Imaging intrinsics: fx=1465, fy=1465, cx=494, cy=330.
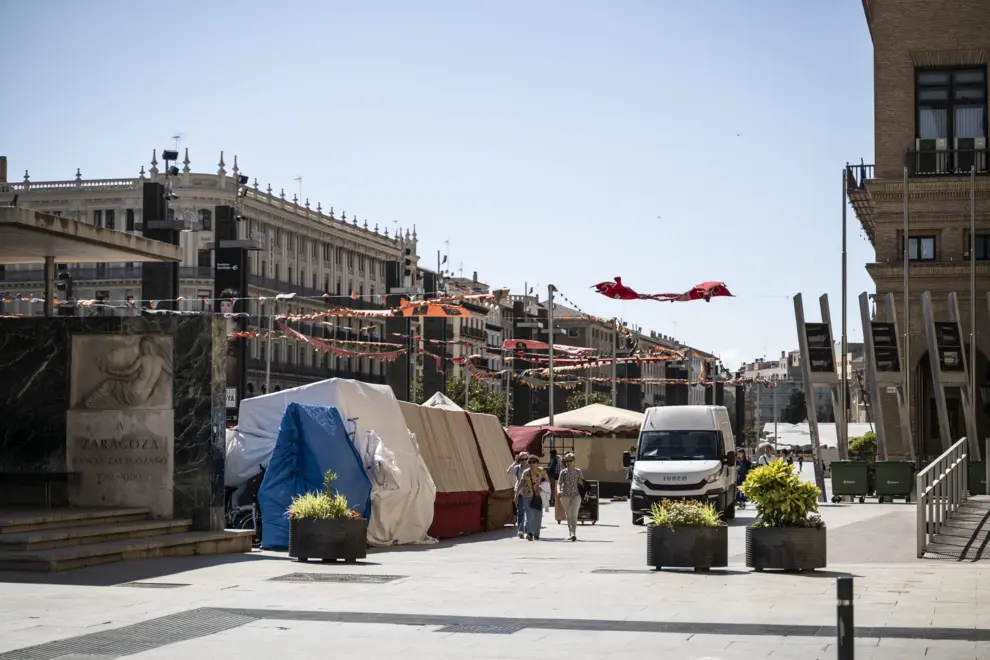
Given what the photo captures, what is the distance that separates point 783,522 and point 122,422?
945cm

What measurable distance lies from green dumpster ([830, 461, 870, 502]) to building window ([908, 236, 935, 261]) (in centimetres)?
799

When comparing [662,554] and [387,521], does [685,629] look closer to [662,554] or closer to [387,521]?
[662,554]

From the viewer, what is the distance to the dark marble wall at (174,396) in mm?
20766

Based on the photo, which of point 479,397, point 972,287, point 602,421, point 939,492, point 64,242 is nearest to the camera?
point 64,242

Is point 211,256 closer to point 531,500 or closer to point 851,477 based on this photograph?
point 851,477

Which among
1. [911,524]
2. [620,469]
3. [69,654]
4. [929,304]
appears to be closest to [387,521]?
[911,524]

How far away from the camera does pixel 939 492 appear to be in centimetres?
2289

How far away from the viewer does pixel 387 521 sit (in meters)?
24.1

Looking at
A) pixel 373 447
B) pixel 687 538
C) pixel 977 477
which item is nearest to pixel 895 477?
pixel 977 477

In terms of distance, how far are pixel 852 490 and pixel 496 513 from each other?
50.2 ft

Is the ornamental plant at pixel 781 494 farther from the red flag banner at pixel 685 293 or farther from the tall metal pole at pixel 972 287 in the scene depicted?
the tall metal pole at pixel 972 287

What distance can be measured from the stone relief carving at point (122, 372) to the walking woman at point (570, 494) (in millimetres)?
8774

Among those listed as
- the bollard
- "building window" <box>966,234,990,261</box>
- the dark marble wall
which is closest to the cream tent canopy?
"building window" <box>966,234,990,261</box>

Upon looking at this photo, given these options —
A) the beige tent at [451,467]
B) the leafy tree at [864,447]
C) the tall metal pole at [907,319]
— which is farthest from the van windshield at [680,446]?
the leafy tree at [864,447]
